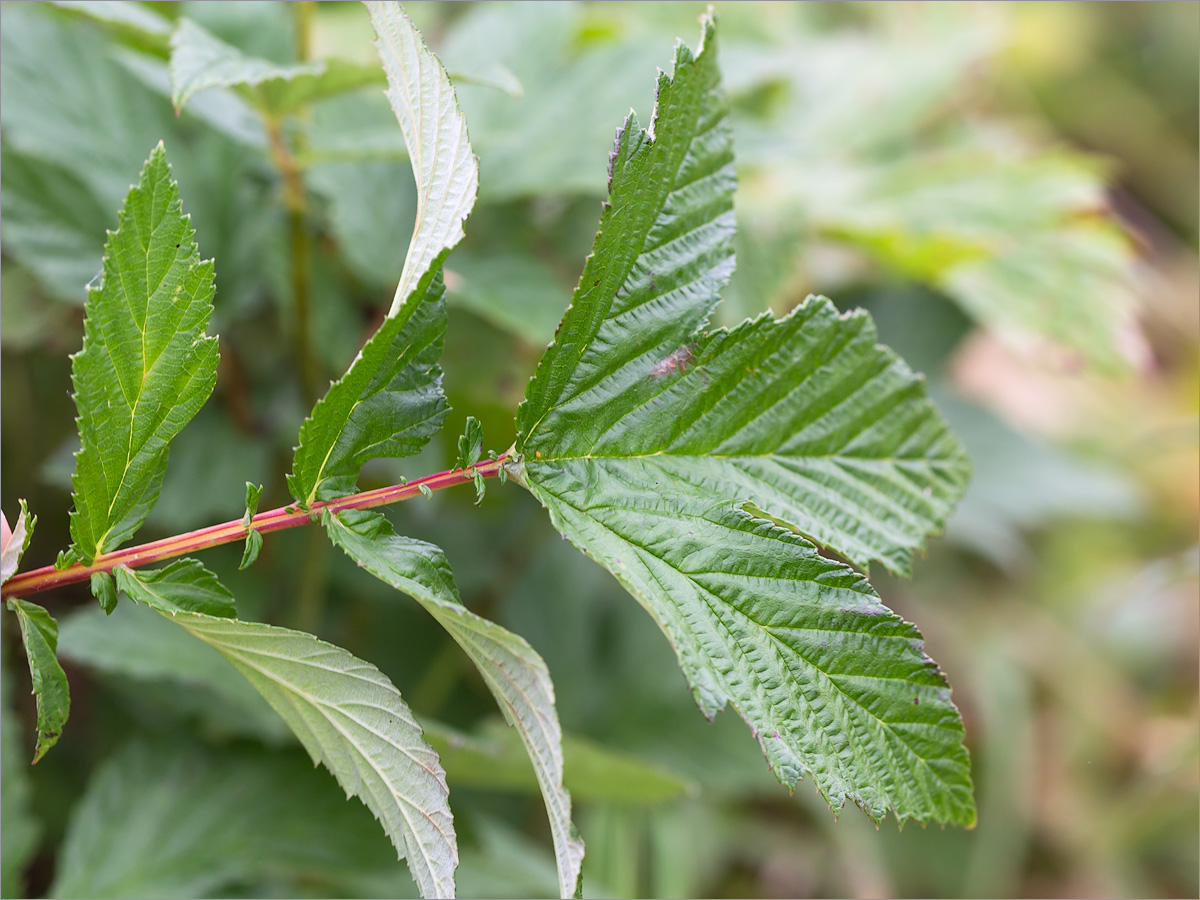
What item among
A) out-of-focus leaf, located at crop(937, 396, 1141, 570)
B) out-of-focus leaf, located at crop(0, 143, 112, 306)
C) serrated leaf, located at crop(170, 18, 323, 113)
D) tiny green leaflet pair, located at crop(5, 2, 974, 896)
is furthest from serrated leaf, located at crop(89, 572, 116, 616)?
out-of-focus leaf, located at crop(937, 396, 1141, 570)

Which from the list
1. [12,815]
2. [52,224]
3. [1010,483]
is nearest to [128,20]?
[52,224]

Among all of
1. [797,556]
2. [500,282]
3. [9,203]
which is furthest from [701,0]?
[797,556]

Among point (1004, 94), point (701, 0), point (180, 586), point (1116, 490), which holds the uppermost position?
point (1004, 94)

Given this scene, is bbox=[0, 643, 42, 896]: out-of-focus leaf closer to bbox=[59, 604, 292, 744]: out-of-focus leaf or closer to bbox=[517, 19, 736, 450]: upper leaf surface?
bbox=[59, 604, 292, 744]: out-of-focus leaf

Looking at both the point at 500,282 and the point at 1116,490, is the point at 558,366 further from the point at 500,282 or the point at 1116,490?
the point at 1116,490

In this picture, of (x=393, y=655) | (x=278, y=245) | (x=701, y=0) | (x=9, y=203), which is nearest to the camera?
(x=9, y=203)

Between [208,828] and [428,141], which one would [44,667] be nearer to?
[428,141]
